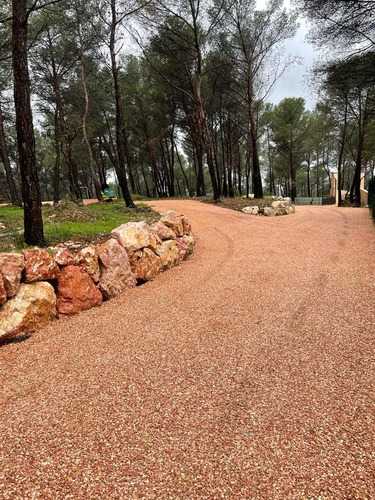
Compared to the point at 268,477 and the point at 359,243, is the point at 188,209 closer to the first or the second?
the point at 359,243

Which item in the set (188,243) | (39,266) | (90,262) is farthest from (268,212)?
(39,266)

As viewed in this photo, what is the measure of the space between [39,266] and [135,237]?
A: 4.64 feet

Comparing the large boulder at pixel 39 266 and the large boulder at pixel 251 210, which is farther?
the large boulder at pixel 251 210

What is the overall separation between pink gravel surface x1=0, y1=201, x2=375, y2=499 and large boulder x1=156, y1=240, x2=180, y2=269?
965 mm

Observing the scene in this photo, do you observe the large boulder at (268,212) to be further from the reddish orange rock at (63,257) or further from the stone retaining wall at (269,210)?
the reddish orange rock at (63,257)

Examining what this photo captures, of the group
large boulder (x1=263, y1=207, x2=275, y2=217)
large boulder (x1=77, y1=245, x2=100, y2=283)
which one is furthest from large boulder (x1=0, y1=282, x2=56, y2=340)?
large boulder (x1=263, y1=207, x2=275, y2=217)

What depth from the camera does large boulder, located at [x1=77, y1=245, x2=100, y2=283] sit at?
3146 millimetres

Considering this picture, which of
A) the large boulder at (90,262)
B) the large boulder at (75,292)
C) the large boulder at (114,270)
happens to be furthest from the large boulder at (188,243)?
the large boulder at (75,292)

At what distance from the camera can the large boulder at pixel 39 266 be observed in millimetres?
2725

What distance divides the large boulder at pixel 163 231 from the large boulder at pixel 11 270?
212 cm

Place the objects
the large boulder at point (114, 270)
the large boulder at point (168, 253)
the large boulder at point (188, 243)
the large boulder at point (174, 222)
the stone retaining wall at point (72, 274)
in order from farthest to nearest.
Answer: the large boulder at point (188, 243) < the large boulder at point (174, 222) < the large boulder at point (168, 253) < the large boulder at point (114, 270) < the stone retaining wall at point (72, 274)

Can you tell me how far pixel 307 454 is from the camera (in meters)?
1.33

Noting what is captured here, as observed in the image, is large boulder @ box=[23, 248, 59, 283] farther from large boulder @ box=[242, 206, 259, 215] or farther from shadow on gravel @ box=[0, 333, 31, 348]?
large boulder @ box=[242, 206, 259, 215]

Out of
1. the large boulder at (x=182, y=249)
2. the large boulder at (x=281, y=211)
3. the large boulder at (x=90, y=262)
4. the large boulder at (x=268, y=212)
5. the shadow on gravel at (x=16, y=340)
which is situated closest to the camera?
the shadow on gravel at (x=16, y=340)
